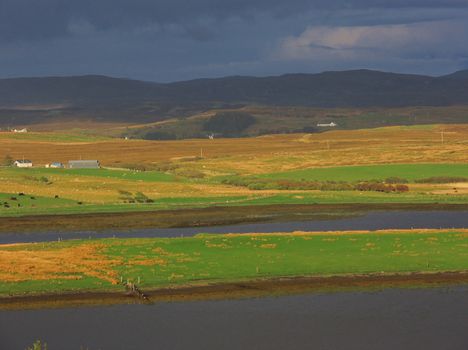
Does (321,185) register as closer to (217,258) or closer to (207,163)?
(207,163)

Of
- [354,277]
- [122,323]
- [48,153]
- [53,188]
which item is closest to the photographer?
[122,323]

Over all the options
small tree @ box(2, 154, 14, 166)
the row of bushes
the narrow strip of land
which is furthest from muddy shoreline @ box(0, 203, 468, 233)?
small tree @ box(2, 154, 14, 166)

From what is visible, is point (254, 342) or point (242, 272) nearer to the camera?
point (254, 342)

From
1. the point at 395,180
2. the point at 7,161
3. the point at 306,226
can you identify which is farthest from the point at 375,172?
the point at 7,161

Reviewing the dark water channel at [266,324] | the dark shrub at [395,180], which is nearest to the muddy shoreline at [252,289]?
the dark water channel at [266,324]

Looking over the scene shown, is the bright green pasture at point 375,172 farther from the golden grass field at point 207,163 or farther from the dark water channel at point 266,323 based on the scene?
the dark water channel at point 266,323

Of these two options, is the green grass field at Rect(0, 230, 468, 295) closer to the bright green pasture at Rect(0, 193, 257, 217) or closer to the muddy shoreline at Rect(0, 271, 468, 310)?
the muddy shoreline at Rect(0, 271, 468, 310)

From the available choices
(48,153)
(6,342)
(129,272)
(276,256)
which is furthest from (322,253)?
(48,153)

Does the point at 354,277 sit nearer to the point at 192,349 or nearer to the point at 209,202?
the point at 192,349
